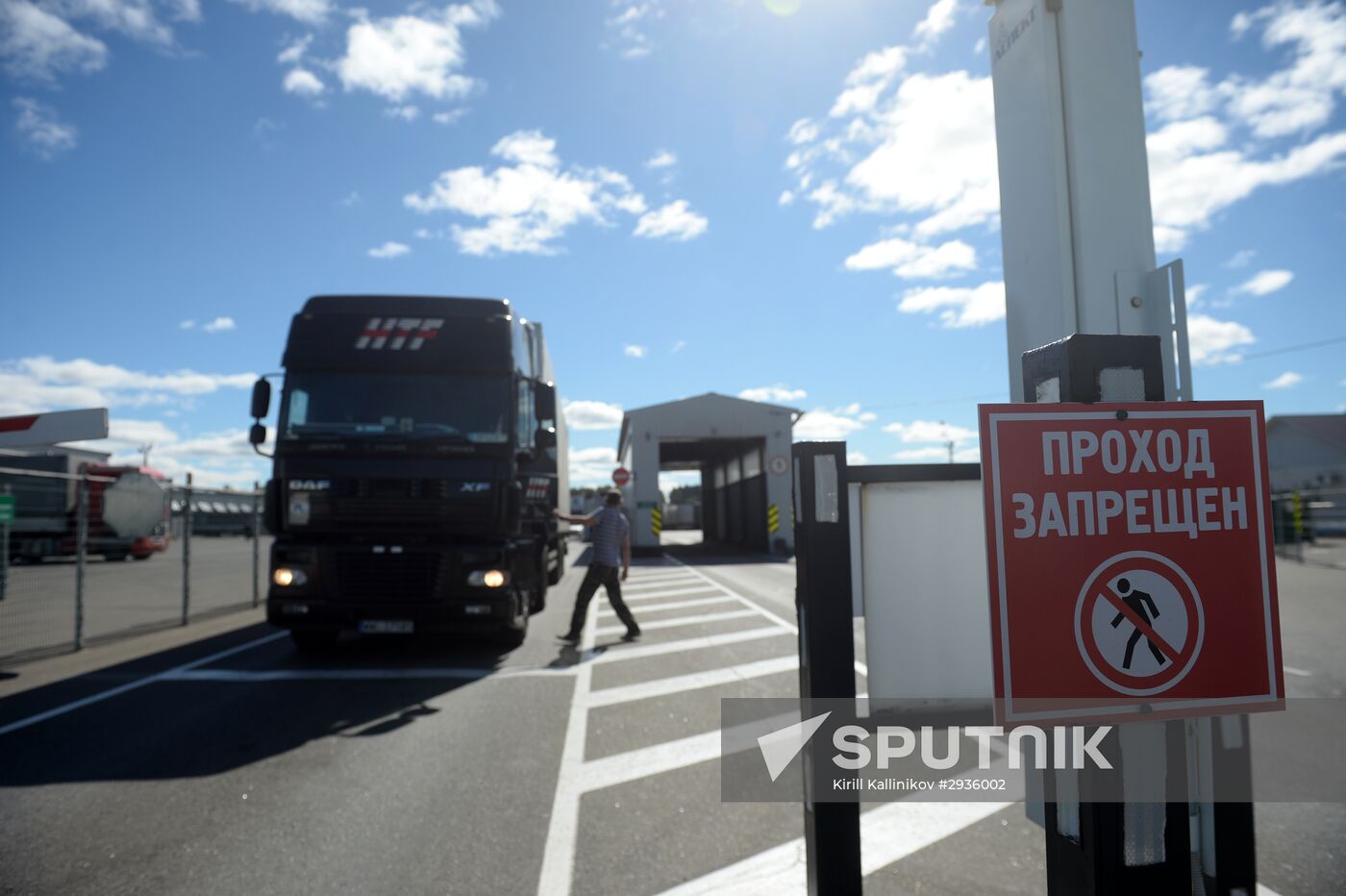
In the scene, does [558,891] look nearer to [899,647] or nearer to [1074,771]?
[899,647]

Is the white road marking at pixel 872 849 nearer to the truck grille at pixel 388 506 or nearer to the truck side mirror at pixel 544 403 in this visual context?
the truck grille at pixel 388 506

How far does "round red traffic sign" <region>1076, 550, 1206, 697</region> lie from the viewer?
5.58 ft

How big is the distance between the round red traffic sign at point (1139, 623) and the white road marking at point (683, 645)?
20.5ft

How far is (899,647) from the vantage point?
2145 millimetres

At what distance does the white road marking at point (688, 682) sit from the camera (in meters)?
6.11

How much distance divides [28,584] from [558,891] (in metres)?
8.29

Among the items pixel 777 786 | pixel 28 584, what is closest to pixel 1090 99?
pixel 777 786

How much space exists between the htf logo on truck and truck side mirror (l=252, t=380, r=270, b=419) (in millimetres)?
990

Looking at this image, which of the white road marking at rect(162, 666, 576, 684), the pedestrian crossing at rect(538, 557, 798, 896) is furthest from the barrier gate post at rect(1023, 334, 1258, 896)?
the white road marking at rect(162, 666, 576, 684)

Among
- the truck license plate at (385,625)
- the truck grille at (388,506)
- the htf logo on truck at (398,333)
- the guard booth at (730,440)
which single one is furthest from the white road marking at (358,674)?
the guard booth at (730,440)

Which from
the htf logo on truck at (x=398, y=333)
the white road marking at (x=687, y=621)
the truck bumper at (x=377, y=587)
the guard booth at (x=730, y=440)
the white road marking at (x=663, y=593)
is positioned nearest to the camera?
the truck bumper at (x=377, y=587)

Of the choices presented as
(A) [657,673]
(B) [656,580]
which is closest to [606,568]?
(A) [657,673]

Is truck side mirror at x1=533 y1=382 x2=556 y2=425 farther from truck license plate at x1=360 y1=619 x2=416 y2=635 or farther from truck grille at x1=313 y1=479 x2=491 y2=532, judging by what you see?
truck license plate at x1=360 y1=619 x2=416 y2=635

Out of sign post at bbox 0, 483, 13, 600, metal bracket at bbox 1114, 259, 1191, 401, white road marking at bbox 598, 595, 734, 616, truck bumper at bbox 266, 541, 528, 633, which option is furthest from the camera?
white road marking at bbox 598, 595, 734, 616
